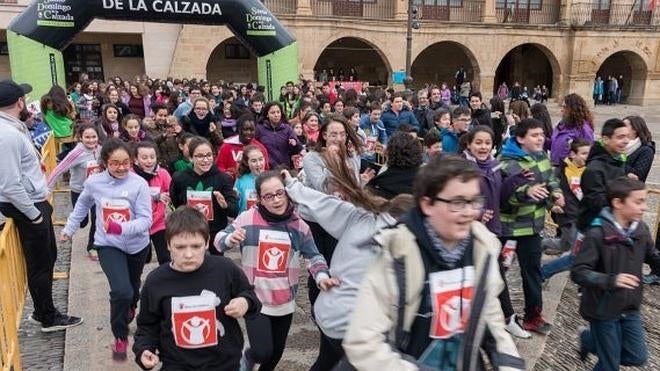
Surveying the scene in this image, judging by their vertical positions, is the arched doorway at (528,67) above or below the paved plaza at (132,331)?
above

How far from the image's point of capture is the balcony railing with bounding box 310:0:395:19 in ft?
82.5

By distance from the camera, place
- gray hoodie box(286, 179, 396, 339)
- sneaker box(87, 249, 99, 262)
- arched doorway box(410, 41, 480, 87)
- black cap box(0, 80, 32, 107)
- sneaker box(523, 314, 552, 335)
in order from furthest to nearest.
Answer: arched doorway box(410, 41, 480, 87)
sneaker box(87, 249, 99, 262)
sneaker box(523, 314, 552, 335)
black cap box(0, 80, 32, 107)
gray hoodie box(286, 179, 396, 339)

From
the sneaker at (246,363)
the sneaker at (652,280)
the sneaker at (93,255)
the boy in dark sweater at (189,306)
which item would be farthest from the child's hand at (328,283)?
the sneaker at (652,280)

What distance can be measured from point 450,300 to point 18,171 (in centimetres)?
334

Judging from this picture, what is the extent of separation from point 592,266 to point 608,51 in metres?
29.3

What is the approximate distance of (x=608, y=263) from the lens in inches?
131

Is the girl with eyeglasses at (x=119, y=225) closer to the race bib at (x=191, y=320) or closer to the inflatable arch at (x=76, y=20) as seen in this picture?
the race bib at (x=191, y=320)

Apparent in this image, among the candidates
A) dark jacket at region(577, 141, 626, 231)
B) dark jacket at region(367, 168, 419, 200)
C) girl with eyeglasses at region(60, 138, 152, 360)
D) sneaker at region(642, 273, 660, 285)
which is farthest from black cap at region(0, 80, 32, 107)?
sneaker at region(642, 273, 660, 285)

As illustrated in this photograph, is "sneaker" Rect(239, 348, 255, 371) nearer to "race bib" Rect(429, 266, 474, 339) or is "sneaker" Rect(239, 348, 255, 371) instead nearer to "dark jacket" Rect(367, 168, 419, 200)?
"dark jacket" Rect(367, 168, 419, 200)

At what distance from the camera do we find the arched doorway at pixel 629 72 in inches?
1193

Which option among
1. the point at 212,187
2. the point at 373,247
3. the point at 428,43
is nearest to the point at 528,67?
the point at 428,43

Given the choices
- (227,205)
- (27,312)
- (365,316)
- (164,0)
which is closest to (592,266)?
(365,316)

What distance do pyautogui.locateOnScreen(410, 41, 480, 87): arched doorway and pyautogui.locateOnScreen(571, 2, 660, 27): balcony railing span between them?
6.06m

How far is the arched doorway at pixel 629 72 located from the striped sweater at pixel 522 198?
2999cm
